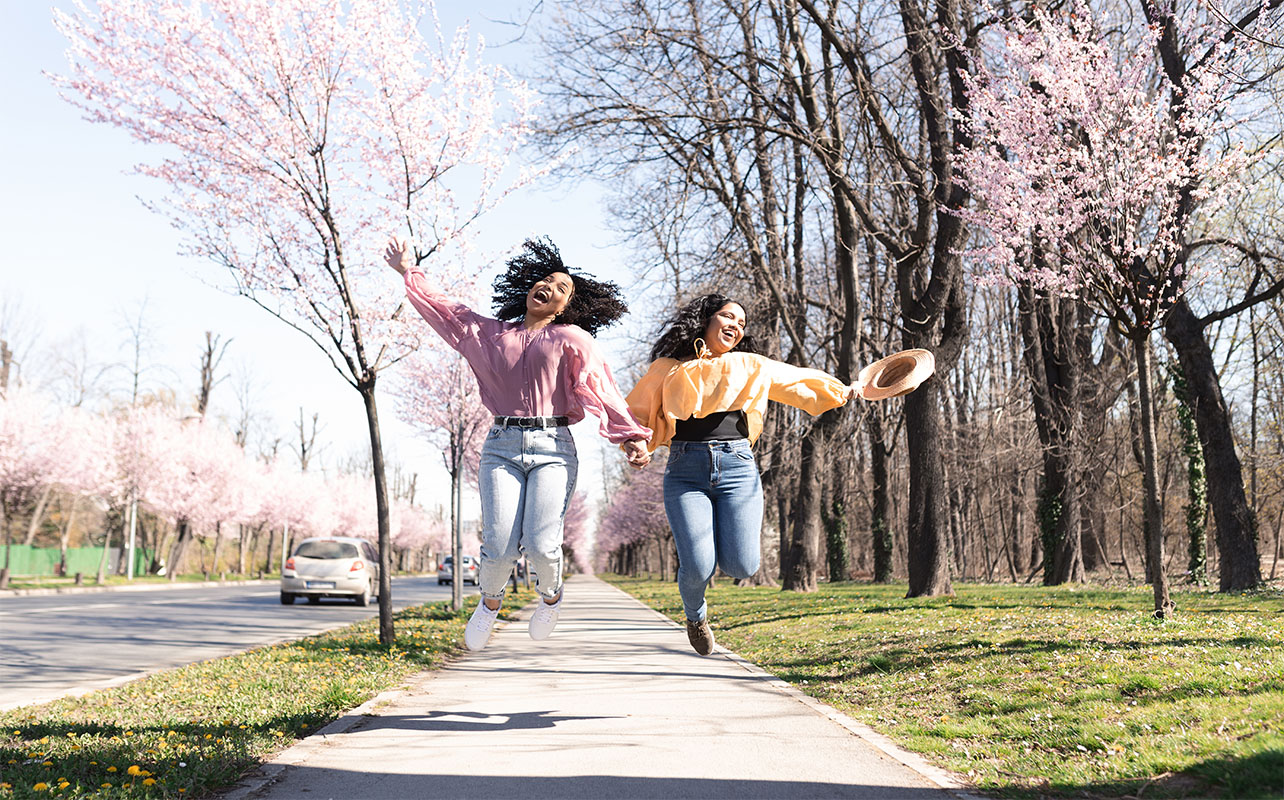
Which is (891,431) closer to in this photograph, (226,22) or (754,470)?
(226,22)

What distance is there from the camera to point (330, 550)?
24.2 meters

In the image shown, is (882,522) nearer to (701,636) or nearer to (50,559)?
(701,636)

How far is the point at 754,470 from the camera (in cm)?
621

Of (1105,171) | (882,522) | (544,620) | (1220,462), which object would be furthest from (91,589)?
(1105,171)

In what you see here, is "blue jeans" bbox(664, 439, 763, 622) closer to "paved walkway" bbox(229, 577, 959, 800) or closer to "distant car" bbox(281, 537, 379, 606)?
"paved walkway" bbox(229, 577, 959, 800)

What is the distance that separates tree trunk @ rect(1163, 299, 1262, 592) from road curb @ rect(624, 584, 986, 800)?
9716 millimetres

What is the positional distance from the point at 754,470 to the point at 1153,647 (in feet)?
13.9

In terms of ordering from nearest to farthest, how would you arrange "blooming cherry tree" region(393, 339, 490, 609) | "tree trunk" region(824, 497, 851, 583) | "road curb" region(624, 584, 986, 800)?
"road curb" region(624, 584, 986, 800), "blooming cherry tree" region(393, 339, 490, 609), "tree trunk" region(824, 497, 851, 583)

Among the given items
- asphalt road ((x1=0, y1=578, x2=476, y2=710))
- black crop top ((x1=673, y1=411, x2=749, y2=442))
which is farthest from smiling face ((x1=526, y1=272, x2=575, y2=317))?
asphalt road ((x1=0, y1=578, x2=476, y2=710))

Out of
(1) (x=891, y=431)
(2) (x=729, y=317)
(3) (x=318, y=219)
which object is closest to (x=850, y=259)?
(3) (x=318, y=219)

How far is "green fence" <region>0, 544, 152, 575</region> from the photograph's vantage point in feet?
159

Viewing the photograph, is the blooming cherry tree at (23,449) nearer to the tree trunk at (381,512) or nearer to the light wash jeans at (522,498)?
the tree trunk at (381,512)

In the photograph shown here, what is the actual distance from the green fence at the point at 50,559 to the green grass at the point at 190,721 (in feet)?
130

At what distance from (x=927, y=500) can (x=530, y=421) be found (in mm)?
11863
